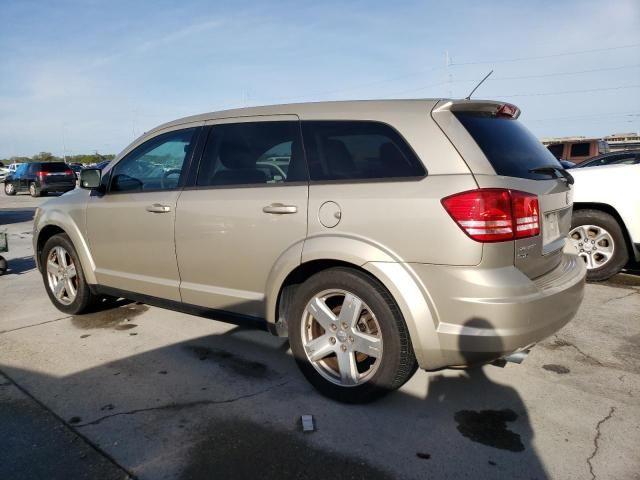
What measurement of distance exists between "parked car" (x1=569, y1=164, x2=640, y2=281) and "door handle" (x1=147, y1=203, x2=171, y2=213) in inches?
171

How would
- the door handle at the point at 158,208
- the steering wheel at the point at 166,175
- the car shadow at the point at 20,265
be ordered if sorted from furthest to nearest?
1. the car shadow at the point at 20,265
2. the steering wheel at the point at 166,175
3. the door handle at the point at 158,208

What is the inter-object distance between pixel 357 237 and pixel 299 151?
29.6 inches

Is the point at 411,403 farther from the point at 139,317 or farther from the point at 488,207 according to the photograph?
the point at 139,317

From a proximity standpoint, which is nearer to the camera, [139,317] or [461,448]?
[461,448]

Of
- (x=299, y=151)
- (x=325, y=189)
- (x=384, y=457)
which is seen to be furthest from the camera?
(x=299, y=151)

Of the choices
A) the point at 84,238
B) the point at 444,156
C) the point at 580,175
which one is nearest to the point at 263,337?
the point at 84,238

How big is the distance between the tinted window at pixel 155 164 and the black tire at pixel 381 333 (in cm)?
150

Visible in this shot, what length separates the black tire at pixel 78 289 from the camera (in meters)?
4.50

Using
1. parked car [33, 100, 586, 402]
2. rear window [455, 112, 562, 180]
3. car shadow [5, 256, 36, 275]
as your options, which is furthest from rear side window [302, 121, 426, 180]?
car shadow [5, 256, 36, 275]

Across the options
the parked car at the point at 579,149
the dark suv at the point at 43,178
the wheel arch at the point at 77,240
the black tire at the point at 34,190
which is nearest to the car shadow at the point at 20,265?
the wheel arch at the point at 77,240

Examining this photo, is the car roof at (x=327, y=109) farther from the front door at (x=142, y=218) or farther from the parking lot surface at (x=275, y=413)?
the parking lot surface at (x=275, y=413)

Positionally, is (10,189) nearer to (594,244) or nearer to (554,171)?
(594,244)

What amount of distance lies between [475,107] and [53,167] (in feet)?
75.8

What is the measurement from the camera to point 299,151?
10.3 ft
